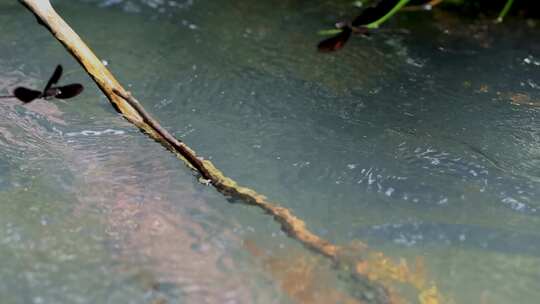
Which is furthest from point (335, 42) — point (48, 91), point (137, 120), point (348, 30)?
point (48, 91)

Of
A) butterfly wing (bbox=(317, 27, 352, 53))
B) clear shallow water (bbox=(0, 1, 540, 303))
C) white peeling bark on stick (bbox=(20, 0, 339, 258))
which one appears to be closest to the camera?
clear shallow water (bbox=(0, 1, 540, 303))

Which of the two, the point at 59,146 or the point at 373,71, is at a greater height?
the point at 59,146

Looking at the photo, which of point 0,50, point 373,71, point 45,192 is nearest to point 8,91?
point 0,50

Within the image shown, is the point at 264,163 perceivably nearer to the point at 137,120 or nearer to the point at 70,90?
the point at 137,120

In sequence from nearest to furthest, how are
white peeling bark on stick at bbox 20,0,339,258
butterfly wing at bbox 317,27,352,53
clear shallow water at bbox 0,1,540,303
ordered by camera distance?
clear shallow water at bbox 0,1,540,303 → white peeling bark on stick at bbox 20,0,339,258 → butterfly wing at bbox 317,27,352,53

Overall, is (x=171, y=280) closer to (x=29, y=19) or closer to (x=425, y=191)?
(x=425, y=191)

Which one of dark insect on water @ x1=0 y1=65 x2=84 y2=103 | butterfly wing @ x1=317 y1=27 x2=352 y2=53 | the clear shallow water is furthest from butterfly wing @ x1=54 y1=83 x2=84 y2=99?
butterfly wing @ x1=317 y1=27 x2=352 y2=53

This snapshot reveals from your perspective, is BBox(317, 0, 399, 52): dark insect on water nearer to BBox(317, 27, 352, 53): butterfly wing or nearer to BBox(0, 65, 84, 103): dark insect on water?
BBox(317, 27, 352, 53): butterfly wing

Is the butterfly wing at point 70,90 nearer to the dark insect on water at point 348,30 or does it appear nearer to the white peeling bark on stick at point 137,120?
the white peeling bark on stick at point 137,120
